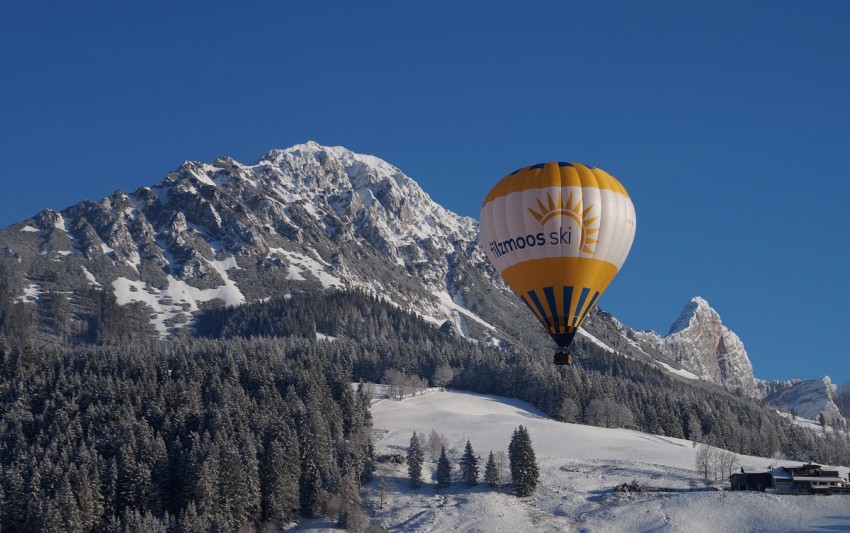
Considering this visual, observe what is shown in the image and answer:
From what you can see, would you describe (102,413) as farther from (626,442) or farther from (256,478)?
(626,442)

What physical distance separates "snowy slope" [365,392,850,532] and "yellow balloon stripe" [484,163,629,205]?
40278 mm

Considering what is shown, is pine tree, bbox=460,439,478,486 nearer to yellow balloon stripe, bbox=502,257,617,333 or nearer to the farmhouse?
the farmhouse

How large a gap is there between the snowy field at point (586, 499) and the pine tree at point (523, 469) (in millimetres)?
1296

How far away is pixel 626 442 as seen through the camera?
463 ft

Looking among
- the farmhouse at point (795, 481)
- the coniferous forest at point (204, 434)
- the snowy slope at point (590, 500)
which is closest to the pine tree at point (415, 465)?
the snowy slope at point (590, 500)

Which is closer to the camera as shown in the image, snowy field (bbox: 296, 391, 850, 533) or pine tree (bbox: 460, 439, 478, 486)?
snowy field (bbox: 296, 391, 850, 533)

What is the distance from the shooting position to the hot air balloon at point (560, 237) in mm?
67062

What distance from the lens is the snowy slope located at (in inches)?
3834

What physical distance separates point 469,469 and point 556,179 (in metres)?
53.0

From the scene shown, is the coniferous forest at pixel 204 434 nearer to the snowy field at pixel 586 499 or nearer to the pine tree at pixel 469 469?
the snowy field at pixel 586 499

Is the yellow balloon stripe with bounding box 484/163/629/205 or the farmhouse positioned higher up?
the yellow balloon stripe with bounding box 484/163/629/205

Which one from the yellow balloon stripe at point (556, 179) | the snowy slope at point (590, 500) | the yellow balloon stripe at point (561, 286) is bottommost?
the snowy slope at point (590, 500)

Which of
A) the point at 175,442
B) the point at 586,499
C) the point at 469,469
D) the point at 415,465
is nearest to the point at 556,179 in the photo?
the point at 586,499

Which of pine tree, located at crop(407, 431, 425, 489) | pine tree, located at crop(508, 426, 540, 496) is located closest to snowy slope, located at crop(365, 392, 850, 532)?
pine tree, located at crop(407, 431, 425, 489)
